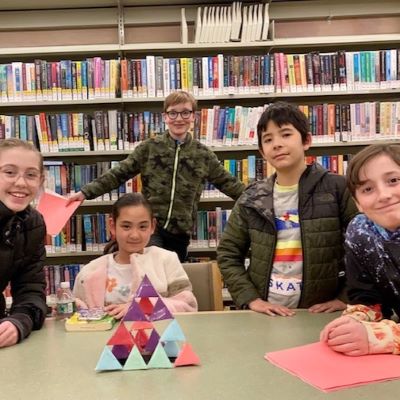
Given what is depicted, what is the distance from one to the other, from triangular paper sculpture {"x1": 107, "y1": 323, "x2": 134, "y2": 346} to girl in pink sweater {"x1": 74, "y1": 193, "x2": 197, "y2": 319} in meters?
0.54

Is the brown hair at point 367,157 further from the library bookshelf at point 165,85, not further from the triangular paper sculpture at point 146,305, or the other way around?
the library bookshelf at point 165,85

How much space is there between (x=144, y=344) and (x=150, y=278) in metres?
0.62

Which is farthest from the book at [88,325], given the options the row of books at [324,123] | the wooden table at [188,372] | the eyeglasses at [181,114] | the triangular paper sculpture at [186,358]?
the row of books at [324,123]

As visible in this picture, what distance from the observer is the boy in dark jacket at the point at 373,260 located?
1.02 meters

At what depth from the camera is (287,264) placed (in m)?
1.55

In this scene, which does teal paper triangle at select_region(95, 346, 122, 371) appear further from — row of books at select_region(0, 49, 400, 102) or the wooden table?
row of books at select_region(0, 49, 400, 102)

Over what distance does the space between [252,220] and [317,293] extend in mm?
313

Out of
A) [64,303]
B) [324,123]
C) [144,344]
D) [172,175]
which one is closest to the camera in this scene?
[144,344]

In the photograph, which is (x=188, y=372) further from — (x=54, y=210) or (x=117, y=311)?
(x=54, y=210)

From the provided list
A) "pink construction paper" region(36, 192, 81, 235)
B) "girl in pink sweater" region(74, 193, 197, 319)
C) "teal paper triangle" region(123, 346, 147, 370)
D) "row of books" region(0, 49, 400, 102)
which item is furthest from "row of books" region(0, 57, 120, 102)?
"teal paper triangle" region(123, 346, 147, 370)

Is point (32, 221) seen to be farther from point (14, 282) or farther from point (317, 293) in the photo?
point (317, 293)

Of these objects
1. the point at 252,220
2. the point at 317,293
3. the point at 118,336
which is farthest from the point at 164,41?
the point at 118,336

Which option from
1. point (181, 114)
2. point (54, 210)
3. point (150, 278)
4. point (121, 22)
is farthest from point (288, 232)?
point (121, 22)

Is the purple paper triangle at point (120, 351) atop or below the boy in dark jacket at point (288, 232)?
below
